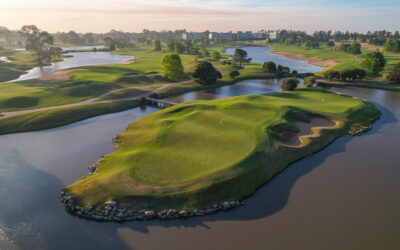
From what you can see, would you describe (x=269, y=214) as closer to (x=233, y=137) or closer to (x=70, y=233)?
(x=233, y=137)

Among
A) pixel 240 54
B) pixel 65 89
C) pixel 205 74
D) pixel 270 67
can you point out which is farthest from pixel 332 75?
pixel 65 89

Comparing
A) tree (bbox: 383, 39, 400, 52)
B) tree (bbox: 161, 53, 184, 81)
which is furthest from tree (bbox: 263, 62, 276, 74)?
tree (bbox: 383, 39, 400, 52)

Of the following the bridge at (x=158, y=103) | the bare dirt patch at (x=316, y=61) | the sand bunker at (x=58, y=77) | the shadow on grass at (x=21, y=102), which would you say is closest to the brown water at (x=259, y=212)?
the shadow on grass at (x=21, y=102)

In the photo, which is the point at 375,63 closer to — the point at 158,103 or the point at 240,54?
the point at 240,54

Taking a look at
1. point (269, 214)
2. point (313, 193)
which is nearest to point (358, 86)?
point (313, 193)

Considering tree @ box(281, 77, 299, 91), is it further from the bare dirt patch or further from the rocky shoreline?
the bare dirt patch
